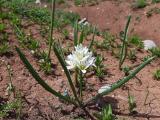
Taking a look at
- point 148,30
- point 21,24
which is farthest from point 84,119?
point 148,30

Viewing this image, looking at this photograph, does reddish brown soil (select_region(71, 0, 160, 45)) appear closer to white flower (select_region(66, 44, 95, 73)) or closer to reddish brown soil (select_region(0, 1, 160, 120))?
reddish brown soil (select_region(0, 1, 160, 120))

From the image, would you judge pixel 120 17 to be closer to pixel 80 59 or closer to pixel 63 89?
pixel 63 89

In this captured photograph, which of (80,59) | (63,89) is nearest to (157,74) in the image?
(63,89)

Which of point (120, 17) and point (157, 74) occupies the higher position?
point (157, 74)

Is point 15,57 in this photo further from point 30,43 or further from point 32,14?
point 32,14

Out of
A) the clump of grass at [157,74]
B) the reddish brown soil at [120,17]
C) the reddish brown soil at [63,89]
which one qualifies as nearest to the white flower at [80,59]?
the reddish brown soil at [63,89]

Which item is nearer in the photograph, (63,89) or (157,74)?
(63,89)

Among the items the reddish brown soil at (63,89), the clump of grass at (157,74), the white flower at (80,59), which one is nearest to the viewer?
the white flower at (80,59)

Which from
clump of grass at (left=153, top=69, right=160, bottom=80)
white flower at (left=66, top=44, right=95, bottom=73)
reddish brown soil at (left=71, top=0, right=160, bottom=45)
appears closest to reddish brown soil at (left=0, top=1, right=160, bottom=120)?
clump of grass at (left=153, top=69, right=160, bottom=80)

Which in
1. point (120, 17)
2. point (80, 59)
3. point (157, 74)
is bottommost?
point (120, 17)

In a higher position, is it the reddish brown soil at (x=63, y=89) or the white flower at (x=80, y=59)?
the white flower at (x=80, y=59)

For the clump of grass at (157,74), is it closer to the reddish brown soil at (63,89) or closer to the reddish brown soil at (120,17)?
the reddish brown soil at (63,89)
